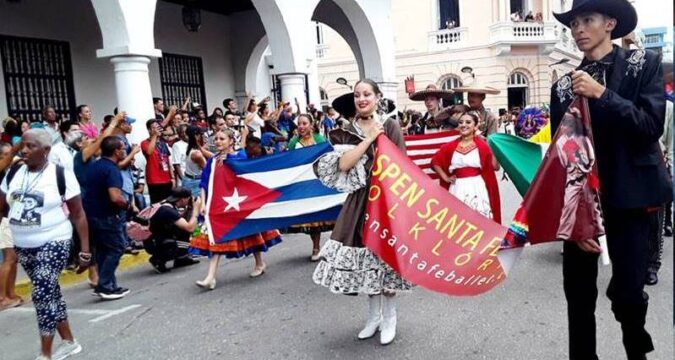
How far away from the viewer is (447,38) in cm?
3058

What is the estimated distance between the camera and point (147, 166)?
8672 mm

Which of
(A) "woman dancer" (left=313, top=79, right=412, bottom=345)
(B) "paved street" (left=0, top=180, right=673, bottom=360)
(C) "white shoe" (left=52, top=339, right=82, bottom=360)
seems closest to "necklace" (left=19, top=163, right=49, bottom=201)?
(C) "white shoe" (left=52, top=339, right=82, bottom=360)

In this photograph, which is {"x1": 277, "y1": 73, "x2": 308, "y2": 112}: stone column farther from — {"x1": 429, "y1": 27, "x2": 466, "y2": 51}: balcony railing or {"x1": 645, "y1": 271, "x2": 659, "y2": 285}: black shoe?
{"x1": 429, "y1": 27, "x2": 466, "y2": 51}: balcony railing

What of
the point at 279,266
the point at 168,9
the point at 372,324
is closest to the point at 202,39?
the point at 168,9

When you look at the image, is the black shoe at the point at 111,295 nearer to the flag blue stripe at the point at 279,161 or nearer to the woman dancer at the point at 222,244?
the woman dancer at the point at 222,244

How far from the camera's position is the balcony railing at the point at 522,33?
2911cm

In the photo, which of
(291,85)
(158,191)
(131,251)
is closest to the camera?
(131,251)

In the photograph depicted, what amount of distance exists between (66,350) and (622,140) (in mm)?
3899

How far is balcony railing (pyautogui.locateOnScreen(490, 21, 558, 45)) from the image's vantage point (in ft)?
95.5

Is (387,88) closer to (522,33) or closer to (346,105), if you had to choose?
(346,105)

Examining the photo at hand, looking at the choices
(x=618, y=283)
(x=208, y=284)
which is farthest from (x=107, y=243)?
(x=618, y=283)

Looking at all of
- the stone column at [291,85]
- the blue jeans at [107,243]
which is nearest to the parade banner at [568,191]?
the blue jeans at [107,243]

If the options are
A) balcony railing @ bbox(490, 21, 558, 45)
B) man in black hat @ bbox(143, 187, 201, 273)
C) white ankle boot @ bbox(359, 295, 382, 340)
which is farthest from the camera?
balcony railing @ bbox(490, 21, 558, 45)

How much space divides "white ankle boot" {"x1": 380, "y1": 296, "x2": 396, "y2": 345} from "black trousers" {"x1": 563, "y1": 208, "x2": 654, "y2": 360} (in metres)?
1.30
